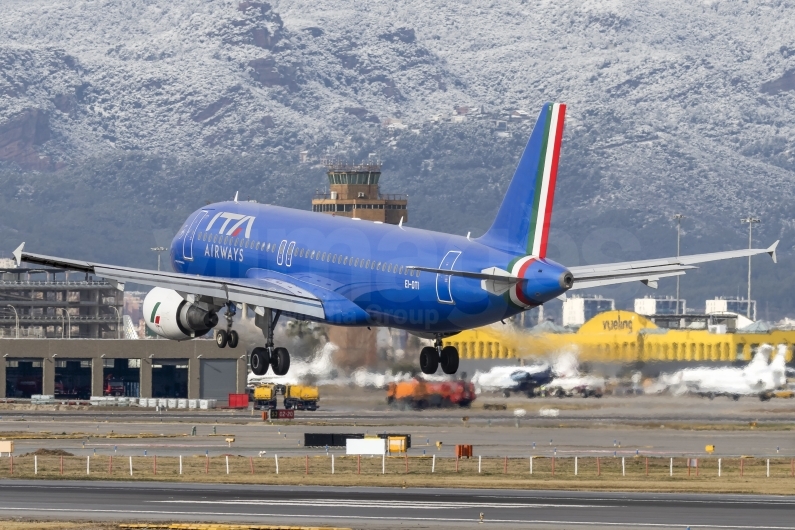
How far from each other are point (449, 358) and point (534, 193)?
11756 millimetres

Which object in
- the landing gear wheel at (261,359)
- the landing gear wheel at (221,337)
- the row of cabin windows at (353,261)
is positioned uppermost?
the row of cabin windows at (353,261)

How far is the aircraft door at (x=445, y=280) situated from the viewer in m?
76.9

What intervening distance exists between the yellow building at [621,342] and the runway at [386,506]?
121ft

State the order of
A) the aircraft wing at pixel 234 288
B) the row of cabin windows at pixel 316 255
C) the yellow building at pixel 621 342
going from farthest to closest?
the yellow building at pixel 621 342, the aircraft wing at pixel 234 288, the row of cabin windows at pixel 316 255

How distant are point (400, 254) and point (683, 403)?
5967 cm

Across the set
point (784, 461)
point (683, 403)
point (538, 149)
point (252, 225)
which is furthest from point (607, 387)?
point (538, 149)

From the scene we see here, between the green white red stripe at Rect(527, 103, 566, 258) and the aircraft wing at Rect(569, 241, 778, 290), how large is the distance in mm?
3693

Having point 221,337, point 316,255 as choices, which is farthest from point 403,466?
point 316,255

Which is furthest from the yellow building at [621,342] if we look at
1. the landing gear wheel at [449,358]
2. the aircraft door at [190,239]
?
the landing gear wheel at [449,358]

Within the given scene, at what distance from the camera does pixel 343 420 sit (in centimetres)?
15125

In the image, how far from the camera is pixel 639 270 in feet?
266

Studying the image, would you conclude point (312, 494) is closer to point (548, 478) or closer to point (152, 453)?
point (548, 478)

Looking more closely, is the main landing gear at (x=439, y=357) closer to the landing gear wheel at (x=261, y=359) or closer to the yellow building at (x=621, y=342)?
the landing gear wheel at (x=261, y=359)

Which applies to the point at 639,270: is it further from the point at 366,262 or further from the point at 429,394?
the point at 429,394
